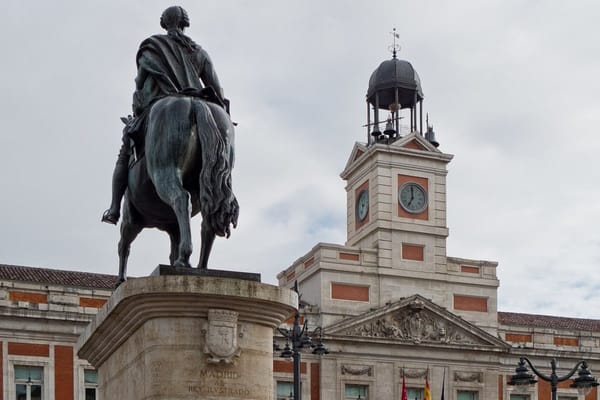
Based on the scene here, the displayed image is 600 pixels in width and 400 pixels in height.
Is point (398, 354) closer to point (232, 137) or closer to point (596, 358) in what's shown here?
point (596, 358)

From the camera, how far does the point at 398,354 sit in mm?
47281

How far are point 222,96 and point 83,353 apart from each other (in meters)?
2.23

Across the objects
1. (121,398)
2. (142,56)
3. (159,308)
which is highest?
(142,56)

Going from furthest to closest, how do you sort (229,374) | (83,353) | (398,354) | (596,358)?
1. (596,358)
2. (398,354)
3. (83,353)
4. (229,374)

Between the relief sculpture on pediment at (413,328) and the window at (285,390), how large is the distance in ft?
9.44

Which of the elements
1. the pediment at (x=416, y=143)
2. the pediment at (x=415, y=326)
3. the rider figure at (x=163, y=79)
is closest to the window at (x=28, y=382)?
the pediment at (x=415, y=326)

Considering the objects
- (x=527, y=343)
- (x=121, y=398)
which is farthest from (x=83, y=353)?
(x=527, y=343)

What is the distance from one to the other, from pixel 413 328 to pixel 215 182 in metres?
39.3

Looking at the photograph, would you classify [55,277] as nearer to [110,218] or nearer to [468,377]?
[468,377]

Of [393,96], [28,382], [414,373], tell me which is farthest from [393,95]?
[28,382]

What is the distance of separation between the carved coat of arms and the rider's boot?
1.60 m

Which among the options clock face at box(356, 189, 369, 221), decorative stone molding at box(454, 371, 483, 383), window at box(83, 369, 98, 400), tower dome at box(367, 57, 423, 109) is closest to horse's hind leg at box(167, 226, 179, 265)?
window at box(83, 369, 98, 400)

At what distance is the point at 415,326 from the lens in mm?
47719

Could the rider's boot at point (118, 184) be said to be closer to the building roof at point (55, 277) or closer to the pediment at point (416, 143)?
the building roof at point (55, 277)
